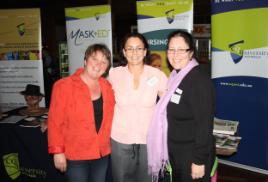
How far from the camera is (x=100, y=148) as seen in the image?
1.92 metres

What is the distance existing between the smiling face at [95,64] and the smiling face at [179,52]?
453 millimetres

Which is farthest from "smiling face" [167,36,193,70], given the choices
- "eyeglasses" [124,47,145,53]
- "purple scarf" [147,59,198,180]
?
"eyeglasses" [124,47,145,53]

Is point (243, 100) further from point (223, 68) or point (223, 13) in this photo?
point (223, 13)

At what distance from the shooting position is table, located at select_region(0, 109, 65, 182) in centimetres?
255

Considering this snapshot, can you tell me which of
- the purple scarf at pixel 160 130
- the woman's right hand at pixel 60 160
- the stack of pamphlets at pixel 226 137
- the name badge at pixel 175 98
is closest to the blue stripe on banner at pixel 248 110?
the stack of pamphlets at pixel 226 137

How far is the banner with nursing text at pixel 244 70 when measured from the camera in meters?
3.02

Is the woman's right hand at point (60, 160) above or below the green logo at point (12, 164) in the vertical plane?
above

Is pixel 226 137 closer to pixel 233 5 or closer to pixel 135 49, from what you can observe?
pixel 135 49

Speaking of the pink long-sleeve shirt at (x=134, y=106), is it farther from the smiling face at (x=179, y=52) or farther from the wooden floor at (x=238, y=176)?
the wooden floor at (x=238, y=176)

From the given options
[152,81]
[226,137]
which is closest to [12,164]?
[152,81]

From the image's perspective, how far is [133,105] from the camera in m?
1.92

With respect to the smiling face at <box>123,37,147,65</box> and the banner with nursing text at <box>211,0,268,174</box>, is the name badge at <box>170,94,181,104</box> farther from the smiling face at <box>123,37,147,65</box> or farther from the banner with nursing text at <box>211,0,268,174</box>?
the banner with nursing text at <box>211,0,268,174</box>

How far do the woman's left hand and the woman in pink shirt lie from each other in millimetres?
458

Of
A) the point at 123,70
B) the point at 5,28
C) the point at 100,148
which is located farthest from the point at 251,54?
the point at 5,28
